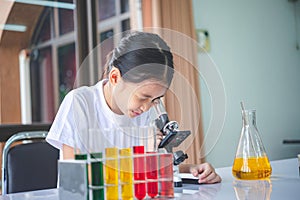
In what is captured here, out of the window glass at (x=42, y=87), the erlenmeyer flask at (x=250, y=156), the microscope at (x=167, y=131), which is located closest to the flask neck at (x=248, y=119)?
the erlenmeyer flask at (x=250, y=156)

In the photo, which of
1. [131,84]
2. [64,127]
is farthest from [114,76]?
[64,127]

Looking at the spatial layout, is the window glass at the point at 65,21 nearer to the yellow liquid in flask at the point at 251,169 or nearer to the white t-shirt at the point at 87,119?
the white t-shirt at the point at 87,119

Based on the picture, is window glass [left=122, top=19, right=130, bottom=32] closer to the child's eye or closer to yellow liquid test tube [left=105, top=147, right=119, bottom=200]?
the child's eye

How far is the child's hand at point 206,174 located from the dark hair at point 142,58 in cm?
36

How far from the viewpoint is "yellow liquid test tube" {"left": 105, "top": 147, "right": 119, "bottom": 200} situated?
2.74 feet

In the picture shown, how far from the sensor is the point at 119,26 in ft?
12.5

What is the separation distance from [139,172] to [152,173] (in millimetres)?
36

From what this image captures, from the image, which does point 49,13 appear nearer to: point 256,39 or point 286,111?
point 256,39

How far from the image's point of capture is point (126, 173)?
863 millimetres

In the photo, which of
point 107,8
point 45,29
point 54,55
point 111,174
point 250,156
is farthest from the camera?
point 54,55

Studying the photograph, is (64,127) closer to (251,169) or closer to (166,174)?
(166,174)

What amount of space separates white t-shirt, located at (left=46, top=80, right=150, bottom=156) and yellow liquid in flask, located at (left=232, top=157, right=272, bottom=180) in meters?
0.33

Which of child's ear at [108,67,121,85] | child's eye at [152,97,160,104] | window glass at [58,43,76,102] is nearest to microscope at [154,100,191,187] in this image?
child's eye at [152,97,160,104]

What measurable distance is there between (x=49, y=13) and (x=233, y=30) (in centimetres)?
169
